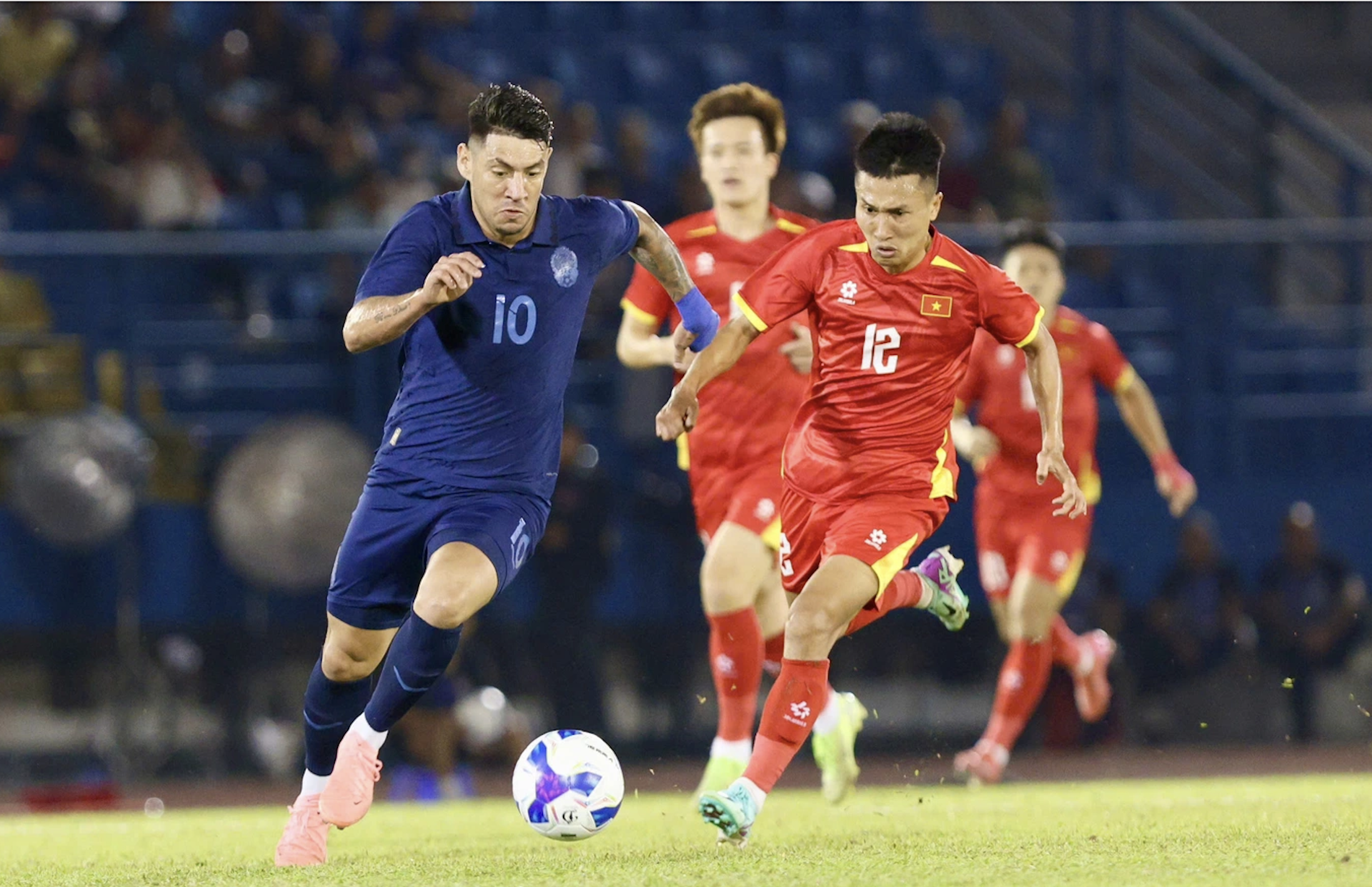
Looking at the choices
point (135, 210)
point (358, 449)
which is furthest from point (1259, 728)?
point (135, 210)

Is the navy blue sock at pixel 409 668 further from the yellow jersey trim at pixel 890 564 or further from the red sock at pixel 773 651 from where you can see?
the red sock at pixel 773 651

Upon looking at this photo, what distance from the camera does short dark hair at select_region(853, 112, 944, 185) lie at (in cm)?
Answer: 552

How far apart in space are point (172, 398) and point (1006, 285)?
572 cm

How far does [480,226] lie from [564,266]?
0.28 metres

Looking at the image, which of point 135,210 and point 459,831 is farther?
point 135,210

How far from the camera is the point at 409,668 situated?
5375 millimetres

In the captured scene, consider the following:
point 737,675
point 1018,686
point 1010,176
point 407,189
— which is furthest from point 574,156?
point 737,675

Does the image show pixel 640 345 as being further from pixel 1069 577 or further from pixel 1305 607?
pixel 1305 607

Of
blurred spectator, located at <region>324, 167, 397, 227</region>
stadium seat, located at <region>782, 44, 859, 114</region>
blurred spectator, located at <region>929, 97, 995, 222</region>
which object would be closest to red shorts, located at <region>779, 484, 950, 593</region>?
blurred spectator, located at <region>324, 167, 397, 227</region>

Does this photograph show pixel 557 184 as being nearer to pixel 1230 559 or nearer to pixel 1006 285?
pixel 1230 559

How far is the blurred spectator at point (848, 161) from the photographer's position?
11.7 meters

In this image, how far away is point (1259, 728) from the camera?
34.5ft

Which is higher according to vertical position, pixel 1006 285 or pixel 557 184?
pixel 557 184

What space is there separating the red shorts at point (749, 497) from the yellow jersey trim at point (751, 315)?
1.51m
